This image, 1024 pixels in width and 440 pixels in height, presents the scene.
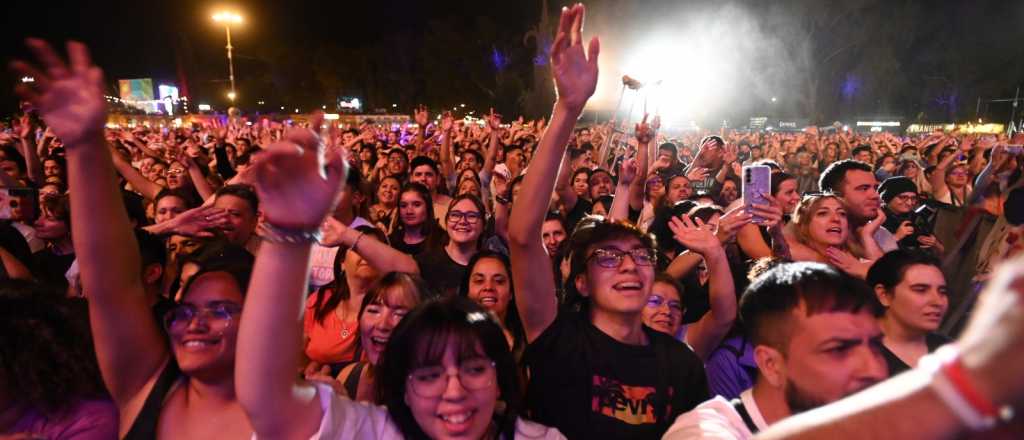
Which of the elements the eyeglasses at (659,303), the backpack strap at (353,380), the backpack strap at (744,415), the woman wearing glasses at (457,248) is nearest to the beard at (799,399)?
the backpack strap at (744,415)

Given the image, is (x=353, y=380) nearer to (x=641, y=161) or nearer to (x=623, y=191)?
(x=623, y=191)

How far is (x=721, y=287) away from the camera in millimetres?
2973

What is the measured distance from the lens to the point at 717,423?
6.11 feet

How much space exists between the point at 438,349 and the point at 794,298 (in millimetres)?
1149

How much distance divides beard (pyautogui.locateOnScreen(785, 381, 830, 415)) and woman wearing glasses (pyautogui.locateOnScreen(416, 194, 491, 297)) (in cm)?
267

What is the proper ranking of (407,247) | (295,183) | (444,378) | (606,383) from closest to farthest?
(295,183)
(444,378)
(606,383)
(407,247)

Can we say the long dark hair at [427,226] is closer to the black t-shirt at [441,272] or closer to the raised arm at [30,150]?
the black t-shirt at [441,272]

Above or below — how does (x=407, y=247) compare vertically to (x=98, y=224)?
below

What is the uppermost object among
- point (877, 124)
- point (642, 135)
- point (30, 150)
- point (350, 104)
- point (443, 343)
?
point (350, 104)

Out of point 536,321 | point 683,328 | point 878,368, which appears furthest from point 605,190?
point 878,368

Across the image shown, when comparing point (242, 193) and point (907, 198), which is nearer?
point (242, 193)

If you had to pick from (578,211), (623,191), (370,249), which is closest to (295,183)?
(370,249)

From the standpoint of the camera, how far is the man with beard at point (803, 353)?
68.9 inches

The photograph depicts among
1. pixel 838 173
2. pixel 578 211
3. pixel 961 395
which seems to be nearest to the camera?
pixel 961 395
